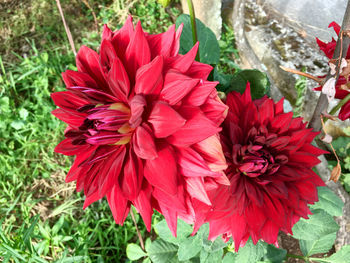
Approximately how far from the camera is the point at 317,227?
68 centimetres

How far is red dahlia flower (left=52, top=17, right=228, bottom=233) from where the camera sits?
39 cm

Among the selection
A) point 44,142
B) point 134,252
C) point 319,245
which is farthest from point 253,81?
point 44,142

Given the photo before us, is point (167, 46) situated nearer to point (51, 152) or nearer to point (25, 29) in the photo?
point (51, 152)

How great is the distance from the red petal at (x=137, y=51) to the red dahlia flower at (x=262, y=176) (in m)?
0.18

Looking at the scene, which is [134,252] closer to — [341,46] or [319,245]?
[319,245]

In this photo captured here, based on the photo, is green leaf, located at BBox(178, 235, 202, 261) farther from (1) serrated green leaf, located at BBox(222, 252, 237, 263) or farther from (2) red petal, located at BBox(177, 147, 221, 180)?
(2) red petal, located at BBox(177, 147, 221, 180)

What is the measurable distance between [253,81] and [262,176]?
0.26 meters

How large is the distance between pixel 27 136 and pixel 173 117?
1432 millimetres

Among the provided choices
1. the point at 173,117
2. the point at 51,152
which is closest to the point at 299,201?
the point at 173,117

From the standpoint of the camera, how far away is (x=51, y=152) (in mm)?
1527

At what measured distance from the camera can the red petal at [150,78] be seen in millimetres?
382

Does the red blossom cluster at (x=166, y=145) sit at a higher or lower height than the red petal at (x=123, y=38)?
lower

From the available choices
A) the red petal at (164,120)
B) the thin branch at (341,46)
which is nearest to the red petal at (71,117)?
the red petal at (164,120)

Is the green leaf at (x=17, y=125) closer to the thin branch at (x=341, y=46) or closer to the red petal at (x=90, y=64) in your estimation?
the red petal at (x=90, y=64)
